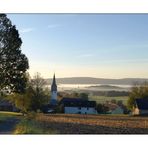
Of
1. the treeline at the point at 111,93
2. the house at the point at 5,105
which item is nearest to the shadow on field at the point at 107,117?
the treeline at the point at 111,93

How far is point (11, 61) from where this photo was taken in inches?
779

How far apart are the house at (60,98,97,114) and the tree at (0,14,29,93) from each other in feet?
4.37

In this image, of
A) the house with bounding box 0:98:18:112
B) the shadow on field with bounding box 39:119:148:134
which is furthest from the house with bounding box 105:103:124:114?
the house with bounding box 0:98:18:112

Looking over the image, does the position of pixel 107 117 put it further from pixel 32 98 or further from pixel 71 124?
pixel 32 98

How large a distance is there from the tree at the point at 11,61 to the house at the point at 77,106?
133cm

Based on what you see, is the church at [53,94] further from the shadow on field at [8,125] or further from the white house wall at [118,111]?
the white house wall at [118,111]

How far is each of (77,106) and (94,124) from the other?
779 mm

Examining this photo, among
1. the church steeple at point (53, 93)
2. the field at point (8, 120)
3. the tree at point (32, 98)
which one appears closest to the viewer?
the field at point (8, 120)

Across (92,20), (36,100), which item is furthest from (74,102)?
(92,20)

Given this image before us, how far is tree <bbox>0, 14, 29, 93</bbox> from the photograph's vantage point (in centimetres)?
1930

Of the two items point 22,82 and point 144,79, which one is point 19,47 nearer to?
point 22,82

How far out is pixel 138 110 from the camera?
1942 centimetres

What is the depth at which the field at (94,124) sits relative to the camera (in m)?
18.8
